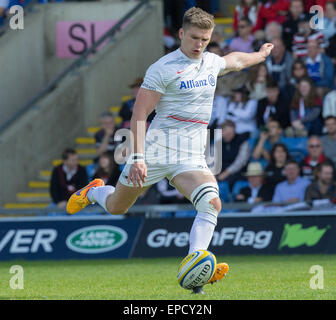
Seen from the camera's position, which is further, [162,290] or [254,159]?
[254,159]

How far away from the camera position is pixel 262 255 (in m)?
14.1

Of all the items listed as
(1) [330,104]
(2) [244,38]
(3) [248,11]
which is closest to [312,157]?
(1) [330,104]

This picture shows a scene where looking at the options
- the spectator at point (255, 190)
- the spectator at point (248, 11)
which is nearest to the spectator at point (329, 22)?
the spectator at point (248, 11)

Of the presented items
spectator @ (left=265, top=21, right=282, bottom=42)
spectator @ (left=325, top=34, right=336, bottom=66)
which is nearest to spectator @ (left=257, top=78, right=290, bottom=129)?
spectator @ (left=265, top=21, right=282, bottom=42)

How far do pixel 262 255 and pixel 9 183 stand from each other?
6.15 m

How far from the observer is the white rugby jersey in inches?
342

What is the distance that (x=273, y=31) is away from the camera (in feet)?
55.5

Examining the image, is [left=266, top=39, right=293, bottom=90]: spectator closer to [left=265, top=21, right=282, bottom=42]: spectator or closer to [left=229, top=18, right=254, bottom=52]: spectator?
[left=265, top=21, right=282, bottom=42]: spectator

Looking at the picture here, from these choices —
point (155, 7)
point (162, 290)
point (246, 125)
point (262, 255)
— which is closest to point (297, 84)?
point (246, 125)

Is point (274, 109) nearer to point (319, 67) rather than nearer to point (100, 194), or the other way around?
point (319, 67)

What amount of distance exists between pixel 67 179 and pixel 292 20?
4.98 m

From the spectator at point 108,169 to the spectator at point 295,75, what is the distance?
3185 mm
